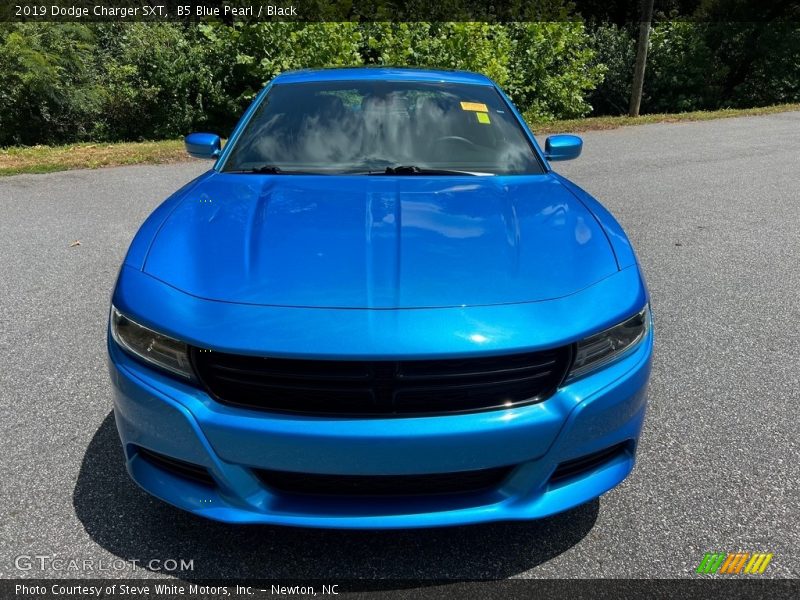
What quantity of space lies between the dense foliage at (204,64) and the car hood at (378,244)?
34.2 ft

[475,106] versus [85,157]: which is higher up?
[475,106]

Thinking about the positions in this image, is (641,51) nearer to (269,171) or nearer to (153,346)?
(269,171)

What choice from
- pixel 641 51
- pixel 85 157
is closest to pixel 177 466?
pixel 85 157

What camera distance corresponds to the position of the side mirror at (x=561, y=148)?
11.5 feet

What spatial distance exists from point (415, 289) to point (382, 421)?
16.0 inches

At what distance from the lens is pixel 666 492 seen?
2.42m

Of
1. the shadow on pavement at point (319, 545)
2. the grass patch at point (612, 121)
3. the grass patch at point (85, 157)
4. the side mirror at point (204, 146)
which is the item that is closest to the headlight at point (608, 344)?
the shadow on pavement at point (319, 545)

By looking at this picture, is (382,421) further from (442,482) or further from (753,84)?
(753,84)

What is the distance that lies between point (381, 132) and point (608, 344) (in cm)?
170

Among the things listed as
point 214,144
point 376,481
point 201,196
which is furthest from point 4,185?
point 376,481

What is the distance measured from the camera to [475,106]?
3.38 meters

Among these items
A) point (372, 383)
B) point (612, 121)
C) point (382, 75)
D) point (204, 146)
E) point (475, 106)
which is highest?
point (382, 75)

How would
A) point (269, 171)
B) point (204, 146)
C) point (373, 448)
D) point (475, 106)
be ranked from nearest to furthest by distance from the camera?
point (373, 448)
point (269, 171)
point (475, 106)
point (204, 146)

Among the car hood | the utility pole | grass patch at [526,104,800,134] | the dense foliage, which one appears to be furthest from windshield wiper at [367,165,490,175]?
the utility pole
